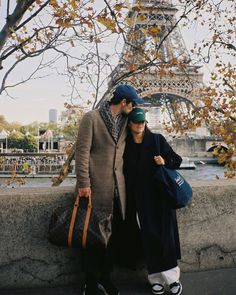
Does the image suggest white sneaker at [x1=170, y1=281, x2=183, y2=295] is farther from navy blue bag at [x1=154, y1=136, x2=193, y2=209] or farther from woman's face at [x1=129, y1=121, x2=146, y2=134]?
woman's face at [x1=129, y1=121, x2=146, y2=134]

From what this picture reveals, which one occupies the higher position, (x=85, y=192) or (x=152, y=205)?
(x=85, y=192)

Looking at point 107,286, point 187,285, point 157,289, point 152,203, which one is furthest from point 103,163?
point 187,285

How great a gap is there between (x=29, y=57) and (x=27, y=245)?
11.3 feet

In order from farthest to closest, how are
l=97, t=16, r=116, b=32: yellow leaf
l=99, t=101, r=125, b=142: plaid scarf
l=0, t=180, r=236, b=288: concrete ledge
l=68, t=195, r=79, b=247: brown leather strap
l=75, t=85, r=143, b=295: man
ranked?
l=97, t=16, r=116, b=32: yellow leaf < l=0, t=180, r=236, b=288: concrete ledge < l=99, t=101, r=125, b=142: plaid scarf < l=75, t=85, r=143, b=295: man < l=68, t=195, r=79, b=247: brown leather strap

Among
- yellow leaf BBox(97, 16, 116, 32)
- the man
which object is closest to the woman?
the man

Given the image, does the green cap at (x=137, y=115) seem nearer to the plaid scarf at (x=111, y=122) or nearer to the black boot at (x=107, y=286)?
the plaid scarf at (x=111, y=122)

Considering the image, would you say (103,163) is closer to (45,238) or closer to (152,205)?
(152,205)

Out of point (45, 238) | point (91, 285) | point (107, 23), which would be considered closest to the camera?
point (91, 285)

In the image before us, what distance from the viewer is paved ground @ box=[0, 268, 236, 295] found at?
318cm

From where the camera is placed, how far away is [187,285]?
3.35 metres

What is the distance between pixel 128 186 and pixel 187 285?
1.11 metres

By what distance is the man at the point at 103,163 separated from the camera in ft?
9.76

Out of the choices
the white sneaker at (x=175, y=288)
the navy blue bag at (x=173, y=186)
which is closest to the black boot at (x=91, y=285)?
the white sneaker at (x=175, y=288)

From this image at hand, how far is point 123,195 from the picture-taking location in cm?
310
